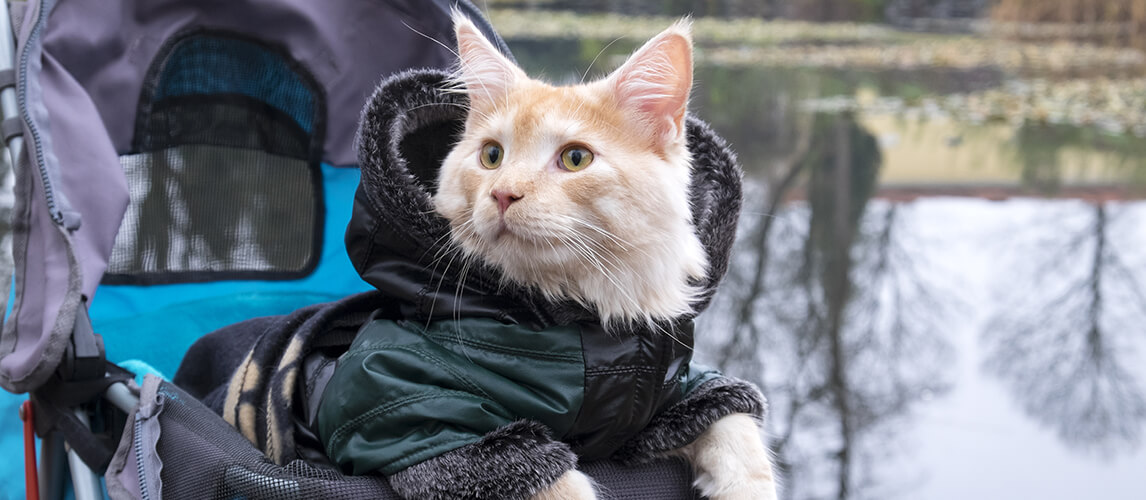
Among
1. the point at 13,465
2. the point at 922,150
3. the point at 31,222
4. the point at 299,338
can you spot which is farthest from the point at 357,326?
the point at 922,150

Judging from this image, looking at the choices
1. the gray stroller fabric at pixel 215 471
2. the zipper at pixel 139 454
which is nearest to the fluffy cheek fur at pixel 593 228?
the gray stroller fabric at pixel 215 471

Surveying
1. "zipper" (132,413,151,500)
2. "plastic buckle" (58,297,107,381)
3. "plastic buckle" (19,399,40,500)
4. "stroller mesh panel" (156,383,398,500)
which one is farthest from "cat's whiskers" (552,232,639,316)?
"plastic buckle" (19,399,40,500)

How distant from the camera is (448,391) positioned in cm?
120

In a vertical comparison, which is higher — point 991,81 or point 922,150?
point 991,81

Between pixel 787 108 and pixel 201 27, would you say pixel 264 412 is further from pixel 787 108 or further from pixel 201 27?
pixel 787 108

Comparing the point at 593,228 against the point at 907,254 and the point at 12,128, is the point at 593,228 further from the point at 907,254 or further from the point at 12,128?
the point at 907,254

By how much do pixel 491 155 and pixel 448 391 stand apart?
0.35m

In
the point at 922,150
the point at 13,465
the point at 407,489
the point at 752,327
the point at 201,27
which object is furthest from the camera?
the point at 922,150

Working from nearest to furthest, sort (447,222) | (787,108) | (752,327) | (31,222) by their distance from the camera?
(447,222), (31,222), (752,327), (787,108)

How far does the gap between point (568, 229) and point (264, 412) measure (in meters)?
0.62

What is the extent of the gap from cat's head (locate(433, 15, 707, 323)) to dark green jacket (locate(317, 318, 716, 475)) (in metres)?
0.09

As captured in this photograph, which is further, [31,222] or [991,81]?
[991,81]

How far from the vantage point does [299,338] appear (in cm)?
147

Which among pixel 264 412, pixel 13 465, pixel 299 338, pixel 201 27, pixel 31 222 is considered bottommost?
pixel 13 465
